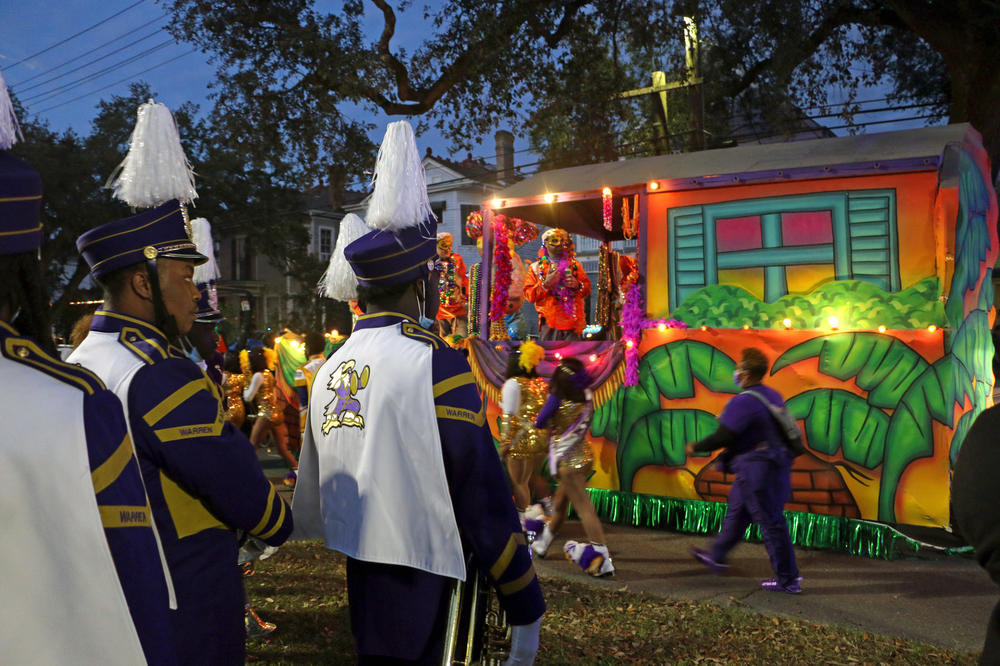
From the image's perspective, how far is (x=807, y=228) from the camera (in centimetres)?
780

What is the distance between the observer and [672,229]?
845cm

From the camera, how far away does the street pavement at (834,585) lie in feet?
17.9

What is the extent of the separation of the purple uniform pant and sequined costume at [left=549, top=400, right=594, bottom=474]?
1.32 m

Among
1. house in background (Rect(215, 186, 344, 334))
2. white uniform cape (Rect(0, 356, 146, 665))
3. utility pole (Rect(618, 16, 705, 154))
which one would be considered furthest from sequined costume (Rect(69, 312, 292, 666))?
house in background (Rect(215, 186, 344, 334))

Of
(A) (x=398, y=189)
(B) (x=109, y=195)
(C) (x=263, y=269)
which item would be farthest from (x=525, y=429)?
(C) (x=263, y=269)

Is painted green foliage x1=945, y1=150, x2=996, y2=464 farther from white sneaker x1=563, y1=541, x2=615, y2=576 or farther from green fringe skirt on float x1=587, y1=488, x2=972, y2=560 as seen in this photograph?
white sneaker x1=563, y1=541, x2=615, y2=576

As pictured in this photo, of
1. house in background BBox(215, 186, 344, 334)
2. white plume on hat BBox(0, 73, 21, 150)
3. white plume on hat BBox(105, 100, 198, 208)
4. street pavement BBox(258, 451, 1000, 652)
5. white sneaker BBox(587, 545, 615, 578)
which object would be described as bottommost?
street pavement BBox(258, 451, 1000, 652)

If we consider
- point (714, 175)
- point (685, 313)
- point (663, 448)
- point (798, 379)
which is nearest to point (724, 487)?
point (663, 448)

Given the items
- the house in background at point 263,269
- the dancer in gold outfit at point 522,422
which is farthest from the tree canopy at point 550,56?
the house in background at point 263,269

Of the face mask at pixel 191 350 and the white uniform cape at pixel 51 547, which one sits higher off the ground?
the face mask at pixel 191 350

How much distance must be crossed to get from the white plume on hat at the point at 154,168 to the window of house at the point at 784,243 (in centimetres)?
618

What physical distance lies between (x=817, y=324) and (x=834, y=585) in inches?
97.8

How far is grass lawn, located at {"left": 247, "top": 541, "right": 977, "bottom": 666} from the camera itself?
4828 mm

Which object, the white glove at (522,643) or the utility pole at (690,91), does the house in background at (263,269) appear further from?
the white glove at (522,643)
